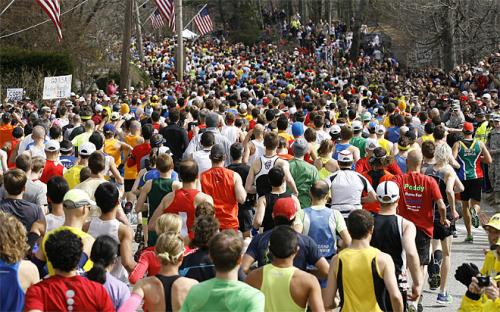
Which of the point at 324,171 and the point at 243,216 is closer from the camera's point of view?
the point at 324,171

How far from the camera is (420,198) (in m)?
9.62

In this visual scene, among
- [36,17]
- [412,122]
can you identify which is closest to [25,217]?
[412,122]

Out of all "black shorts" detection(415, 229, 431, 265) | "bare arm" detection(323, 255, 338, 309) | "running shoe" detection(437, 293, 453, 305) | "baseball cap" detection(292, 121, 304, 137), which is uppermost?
"baseball cap" detection(292, 121, 304, 137)

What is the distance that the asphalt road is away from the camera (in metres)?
10.3

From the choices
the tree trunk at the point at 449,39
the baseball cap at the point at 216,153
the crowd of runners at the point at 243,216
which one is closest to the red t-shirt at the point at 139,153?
the crowd of runners at the point at 243,216

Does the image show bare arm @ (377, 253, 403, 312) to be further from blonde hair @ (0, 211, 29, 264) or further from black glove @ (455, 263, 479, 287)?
blonde hair @ (0, 211, 29, 264)

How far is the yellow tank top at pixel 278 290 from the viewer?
610 cm

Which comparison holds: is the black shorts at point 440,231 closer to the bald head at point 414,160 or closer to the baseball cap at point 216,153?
the bald head at point 414,160

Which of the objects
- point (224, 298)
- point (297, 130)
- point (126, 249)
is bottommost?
point (126, 249)

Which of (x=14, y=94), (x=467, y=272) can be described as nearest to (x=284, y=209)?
(x=467, y=272)

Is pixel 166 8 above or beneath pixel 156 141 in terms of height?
above

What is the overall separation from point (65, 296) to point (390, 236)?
3.41 meters

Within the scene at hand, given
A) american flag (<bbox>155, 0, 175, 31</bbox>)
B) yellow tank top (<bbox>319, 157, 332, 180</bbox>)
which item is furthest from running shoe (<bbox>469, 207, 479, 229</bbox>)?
american flag (<bbox>155, 0, 175, 31</bbox>)

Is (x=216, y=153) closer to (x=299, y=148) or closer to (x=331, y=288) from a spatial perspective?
(x=299, y=148)
